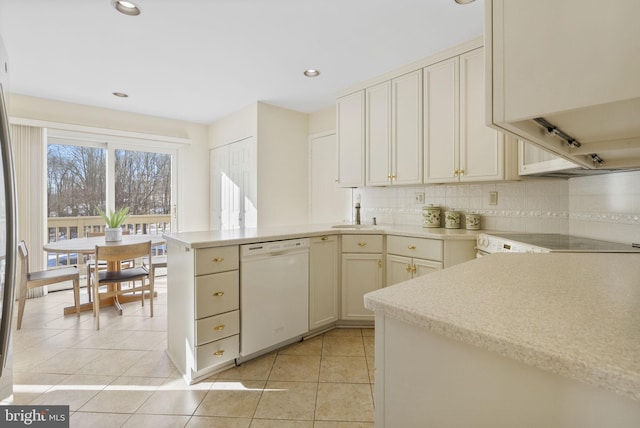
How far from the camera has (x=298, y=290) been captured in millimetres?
2479

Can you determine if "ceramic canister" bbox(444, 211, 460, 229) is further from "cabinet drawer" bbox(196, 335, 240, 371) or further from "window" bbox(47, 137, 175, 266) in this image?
"window" bbox(47, 137, 175, 266)

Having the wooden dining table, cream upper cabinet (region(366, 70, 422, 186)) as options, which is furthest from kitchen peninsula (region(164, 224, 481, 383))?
Answer: the wooden dining table

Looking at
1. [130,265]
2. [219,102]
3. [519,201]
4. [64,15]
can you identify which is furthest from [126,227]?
[519,201]

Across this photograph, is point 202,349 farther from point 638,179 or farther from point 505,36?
point 638,179

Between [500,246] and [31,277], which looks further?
[31,277]

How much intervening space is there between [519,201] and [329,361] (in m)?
1.97

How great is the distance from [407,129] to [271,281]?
1.85 meters

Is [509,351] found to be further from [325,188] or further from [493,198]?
[325,188]

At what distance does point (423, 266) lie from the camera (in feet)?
8.03

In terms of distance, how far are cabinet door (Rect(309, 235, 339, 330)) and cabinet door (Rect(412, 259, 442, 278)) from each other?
2.28ft

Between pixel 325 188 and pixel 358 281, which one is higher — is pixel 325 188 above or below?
above

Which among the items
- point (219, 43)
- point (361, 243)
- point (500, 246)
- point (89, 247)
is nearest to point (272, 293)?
point (361, 243)

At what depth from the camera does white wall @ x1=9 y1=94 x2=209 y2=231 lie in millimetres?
3693

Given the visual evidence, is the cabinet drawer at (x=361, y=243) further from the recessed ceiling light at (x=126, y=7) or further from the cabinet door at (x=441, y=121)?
the recessed ceiling light at (x=126, y=7)
